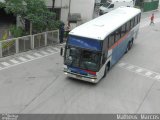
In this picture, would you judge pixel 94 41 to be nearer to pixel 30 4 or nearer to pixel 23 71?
pixel 23 71

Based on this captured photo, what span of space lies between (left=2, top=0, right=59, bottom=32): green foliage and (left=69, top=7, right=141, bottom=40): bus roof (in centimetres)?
498

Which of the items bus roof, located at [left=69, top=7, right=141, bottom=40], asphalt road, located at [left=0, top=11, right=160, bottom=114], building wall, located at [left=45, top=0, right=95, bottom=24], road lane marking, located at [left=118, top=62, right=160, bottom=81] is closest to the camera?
asphalt road, located at [left=0, top=11, right=160, bottom=114]

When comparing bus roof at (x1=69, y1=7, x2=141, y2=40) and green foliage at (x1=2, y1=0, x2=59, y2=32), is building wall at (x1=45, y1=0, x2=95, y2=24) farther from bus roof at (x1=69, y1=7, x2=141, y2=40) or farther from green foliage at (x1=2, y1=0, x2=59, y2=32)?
bus roof at (x1=69, y1=7, x2=141, y2=40)

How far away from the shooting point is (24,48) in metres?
22.6

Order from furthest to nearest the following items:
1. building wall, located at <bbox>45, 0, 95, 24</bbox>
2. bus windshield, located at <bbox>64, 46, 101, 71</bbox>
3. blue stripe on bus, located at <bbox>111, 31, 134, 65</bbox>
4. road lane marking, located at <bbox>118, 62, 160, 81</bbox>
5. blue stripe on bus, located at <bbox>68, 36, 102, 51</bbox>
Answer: building wall, located at <bbox>45, 0, 95, 24</bbox>
road lane marking, located at <bbox>118, 62, 160, 81</bbox>
blue stripe on bus, located at <bbox>111, 31, 134, 65</bbox>
bus windshield, located at <bbox>64, 46, 101, 71</bbox>
blue stripe on bus, located at <bbox>68, 36, 102, 51</bbox>

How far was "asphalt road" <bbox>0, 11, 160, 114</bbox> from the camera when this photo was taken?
15.3 metres

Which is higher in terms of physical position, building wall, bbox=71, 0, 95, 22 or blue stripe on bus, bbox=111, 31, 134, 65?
building wall, bbox=71, 0, 95, 22

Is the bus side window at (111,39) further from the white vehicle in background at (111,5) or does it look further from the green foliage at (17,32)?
the white vehicle in background at (111,5)

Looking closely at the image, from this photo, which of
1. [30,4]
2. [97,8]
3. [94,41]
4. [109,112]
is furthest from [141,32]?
[109,112]

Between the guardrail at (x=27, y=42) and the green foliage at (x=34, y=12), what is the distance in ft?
2.44

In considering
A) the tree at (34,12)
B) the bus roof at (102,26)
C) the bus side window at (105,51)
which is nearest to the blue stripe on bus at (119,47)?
the bus roof at (102,26)

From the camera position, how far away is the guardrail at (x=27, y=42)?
21250 millimetres

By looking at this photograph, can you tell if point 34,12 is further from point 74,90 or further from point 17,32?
point 74,90

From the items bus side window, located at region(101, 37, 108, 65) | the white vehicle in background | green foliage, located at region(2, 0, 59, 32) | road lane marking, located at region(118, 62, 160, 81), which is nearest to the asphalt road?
road lane marking, located at region(118, 62, 160, 81)
